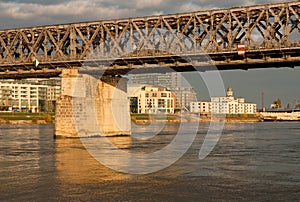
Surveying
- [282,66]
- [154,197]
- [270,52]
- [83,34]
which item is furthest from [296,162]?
[83,34]

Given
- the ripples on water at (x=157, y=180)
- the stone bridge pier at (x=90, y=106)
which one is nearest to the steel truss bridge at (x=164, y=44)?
the stone bridge pier at (x=90, y=106)

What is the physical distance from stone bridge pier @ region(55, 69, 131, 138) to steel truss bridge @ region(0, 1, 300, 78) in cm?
281

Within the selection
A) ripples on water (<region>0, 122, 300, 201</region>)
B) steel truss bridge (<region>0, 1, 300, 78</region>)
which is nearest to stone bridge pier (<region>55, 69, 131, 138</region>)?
steel truss bridge (<region>0, 1, 300, 78</region>)

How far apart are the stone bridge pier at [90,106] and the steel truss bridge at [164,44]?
2813mm

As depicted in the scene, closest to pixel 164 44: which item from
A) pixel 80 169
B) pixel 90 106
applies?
pixel 90 106

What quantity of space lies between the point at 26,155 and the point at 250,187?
31.5m

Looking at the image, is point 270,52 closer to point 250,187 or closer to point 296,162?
point 296,162

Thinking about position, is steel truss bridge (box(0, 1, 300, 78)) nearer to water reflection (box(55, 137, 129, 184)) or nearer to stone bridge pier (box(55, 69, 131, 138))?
stone bridge pier (box(55, 69, 131, 138))

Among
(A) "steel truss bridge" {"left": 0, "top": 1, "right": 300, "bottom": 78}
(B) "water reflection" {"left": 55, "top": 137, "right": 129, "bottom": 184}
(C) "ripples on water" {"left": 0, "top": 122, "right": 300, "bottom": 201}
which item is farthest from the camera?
(A) "steel truss bridge" {"left": 0, "top": 1, "right": 300, "bottom": 78}

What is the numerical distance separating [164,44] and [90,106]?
1668 cm

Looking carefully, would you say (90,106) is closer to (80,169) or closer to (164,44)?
(164,44)

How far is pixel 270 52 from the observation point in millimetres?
72750

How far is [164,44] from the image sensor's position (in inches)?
3248

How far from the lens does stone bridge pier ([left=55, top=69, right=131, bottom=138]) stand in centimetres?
8319
